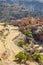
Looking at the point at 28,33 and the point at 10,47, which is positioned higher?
the point at 10,47

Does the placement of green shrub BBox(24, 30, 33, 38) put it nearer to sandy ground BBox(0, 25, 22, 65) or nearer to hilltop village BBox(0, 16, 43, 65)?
hilltop village BBox(0, 16, 43, 65)

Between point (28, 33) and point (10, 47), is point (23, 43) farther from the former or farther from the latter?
point (28, 33)

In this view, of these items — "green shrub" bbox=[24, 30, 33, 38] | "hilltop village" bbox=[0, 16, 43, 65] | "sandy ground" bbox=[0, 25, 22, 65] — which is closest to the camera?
"hilltop village" bbox=[0, 16, 43, 65]

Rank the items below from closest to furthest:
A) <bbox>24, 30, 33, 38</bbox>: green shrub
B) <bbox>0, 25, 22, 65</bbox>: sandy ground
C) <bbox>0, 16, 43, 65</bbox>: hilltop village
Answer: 1. <bbox>0, 16, 43, 65</bbox>: hilltop village
2. <bbox>0, 25, 22, 65</bbox>: sandy ground
3. <bbox>24, 30, 33, 38</bbox>: green shrub

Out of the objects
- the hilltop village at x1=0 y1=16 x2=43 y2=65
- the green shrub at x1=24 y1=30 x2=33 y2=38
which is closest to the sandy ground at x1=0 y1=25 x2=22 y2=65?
the hilltop village at x1=0 y1=16 x2=43 y2=65

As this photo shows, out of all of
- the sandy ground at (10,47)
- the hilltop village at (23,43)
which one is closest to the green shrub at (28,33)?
the hilltop village at (23,43)

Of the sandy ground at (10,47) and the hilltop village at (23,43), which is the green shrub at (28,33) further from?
the sandy ground at (10,47)

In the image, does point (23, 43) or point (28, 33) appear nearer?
point (23, 43)

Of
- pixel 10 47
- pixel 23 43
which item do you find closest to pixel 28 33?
pixel 23 43

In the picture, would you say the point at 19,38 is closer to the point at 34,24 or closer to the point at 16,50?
the point at 16,50
